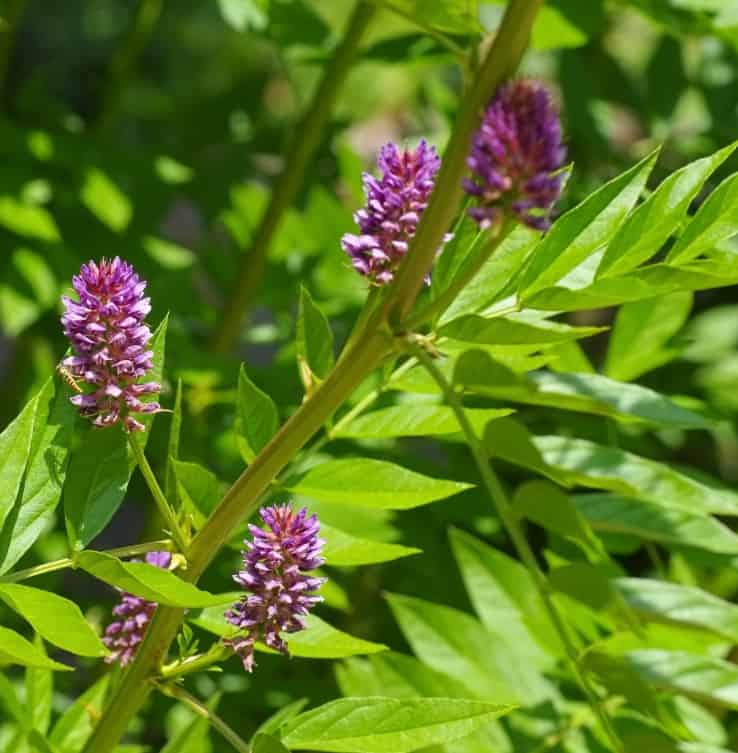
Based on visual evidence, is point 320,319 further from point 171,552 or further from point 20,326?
point 20,326

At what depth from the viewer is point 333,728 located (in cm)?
54

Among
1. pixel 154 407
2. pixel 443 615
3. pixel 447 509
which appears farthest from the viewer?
pixel 447 509

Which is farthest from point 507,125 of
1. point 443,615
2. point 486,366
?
point 443,615

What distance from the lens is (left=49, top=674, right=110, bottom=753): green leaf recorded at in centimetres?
70

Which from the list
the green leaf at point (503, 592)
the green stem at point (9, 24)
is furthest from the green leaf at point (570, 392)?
the green stem at point (9, 24)

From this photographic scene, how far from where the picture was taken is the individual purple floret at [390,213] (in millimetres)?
497

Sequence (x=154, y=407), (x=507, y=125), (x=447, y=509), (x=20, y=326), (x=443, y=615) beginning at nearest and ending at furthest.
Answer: (x=507, y=125) < (x=154, y=407) < (x=443, y=615) < (x=447, y=509) < (x=20, y=326)

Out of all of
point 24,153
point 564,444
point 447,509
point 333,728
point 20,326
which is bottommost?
point 333,728

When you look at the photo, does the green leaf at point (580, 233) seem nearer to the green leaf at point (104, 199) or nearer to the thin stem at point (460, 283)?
the thin stem at point (460, 283)

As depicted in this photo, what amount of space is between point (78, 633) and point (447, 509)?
503 millimetres

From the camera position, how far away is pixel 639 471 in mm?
577

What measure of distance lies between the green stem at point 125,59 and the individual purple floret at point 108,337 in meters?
0.89

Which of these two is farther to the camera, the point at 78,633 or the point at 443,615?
the point at 443,615

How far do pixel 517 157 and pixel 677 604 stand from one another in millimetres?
318
